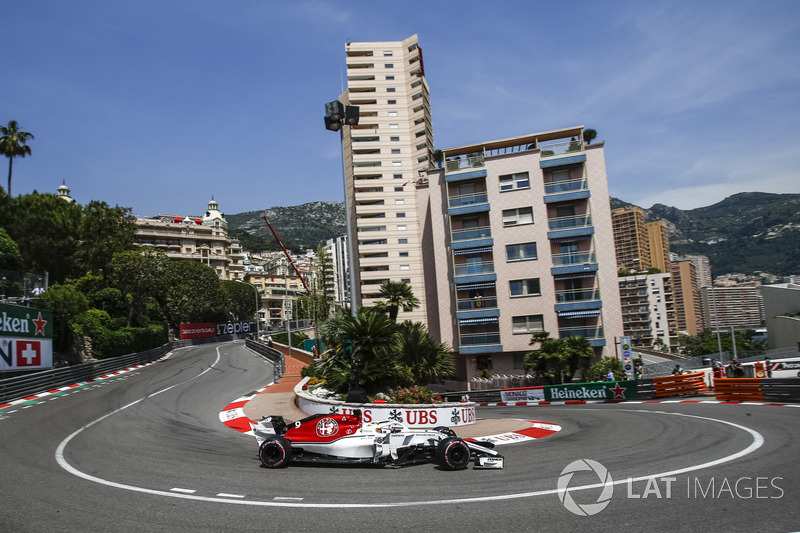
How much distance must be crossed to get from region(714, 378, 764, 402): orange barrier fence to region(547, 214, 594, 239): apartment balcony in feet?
65.7

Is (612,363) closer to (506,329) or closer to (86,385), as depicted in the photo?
(506,329)

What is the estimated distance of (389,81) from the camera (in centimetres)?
8769

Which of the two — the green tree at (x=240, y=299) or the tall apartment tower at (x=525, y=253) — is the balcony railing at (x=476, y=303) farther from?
the green tree at (x=240, y=299)

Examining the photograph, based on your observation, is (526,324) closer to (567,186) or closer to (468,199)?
(468,199)

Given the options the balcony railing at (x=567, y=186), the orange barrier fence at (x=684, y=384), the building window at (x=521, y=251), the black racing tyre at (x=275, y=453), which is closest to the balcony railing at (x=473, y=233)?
the building window at (x=521, y=251)

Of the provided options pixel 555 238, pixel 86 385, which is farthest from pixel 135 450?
pixel 555 238

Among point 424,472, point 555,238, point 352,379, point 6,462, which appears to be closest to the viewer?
point 424,472

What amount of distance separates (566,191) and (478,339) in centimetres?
1369

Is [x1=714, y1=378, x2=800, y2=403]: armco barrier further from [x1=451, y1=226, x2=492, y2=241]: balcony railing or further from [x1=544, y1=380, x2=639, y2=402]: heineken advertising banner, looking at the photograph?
[x1=451, y1=226, x2=492, y2=241]: balcony railing

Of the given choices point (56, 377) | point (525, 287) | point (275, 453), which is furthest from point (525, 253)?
point (275, 453)

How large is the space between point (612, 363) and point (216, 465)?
31669 millimetres

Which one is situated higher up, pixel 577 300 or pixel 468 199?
pixel 468 199

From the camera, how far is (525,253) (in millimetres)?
43312

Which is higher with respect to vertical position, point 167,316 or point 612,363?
point 167,316
